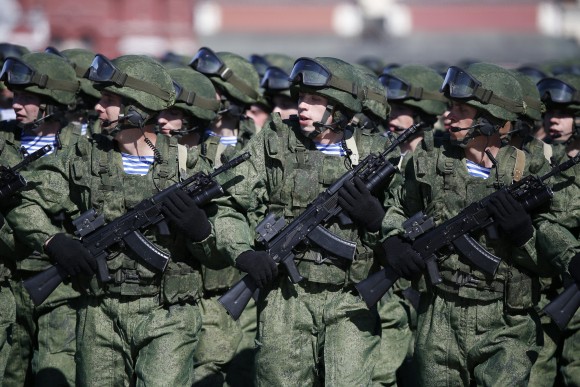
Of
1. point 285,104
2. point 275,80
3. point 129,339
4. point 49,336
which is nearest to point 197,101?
point 275,80

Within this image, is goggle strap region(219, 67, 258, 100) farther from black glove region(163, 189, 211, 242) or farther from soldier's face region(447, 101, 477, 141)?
black glove region(163, 189, 211, 242)

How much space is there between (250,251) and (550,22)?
55318 mm

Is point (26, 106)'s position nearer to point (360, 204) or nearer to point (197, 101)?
point (197, 101)

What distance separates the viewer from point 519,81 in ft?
31.3

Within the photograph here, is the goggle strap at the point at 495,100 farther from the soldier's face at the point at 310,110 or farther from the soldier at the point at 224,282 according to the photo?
the soldier at the point at 224,282

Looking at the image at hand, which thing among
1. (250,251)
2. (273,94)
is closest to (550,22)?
(273,94)

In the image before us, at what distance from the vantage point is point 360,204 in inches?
329

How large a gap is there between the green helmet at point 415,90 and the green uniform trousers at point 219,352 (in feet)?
9.52

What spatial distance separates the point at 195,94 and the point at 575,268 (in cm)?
367

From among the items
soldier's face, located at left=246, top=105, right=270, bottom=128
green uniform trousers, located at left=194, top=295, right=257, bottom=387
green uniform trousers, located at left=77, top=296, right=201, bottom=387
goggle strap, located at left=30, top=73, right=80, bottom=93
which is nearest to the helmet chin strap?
green uniform trousers, located at left=77, top=296, right=201, bottom=387

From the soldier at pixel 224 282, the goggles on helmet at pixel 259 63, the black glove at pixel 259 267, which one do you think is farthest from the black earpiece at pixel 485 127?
the goggles on helmet at pixel 259 63

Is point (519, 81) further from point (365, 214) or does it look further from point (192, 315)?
point (192, 315)

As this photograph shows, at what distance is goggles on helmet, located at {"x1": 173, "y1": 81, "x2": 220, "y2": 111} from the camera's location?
33.3 feet

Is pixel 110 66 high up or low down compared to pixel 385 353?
up
